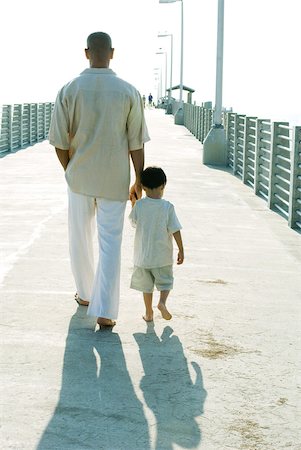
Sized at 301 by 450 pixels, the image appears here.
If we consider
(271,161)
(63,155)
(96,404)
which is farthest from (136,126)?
(271,161)

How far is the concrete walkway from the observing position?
159 inches

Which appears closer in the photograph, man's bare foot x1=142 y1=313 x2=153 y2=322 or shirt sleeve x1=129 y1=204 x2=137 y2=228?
shirt sleeve x1=129 y1=204 x2=137 y2=228

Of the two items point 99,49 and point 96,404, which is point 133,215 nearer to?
point 99,49

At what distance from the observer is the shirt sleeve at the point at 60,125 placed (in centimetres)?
559

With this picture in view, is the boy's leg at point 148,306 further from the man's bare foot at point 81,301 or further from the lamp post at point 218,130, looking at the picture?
the lamp post at point 218,130

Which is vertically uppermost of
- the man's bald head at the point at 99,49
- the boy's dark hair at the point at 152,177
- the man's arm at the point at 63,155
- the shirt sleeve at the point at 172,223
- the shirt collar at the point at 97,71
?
the man's bald head at the point at 99,49

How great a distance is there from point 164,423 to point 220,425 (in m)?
0.26

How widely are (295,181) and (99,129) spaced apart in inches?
228

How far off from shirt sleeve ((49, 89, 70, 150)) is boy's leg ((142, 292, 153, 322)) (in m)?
1.12

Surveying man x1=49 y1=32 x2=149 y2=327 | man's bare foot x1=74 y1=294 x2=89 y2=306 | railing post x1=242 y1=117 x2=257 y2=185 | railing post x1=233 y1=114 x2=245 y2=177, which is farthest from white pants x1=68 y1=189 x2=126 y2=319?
railing post x1=233 y1=114 x2=245 y2=177

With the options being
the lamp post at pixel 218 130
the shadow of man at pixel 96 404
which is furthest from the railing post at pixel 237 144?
the shadow of man at pixel 96 404

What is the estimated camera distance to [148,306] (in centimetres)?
595

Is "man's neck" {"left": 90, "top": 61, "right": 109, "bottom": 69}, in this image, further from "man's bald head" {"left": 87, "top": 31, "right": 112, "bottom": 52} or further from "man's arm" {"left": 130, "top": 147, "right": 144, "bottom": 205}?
"man's arm" {"left": 130, "top": 147, "right": 144, "bottom": 205}

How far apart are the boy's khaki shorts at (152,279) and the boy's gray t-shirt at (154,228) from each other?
0.07 m
